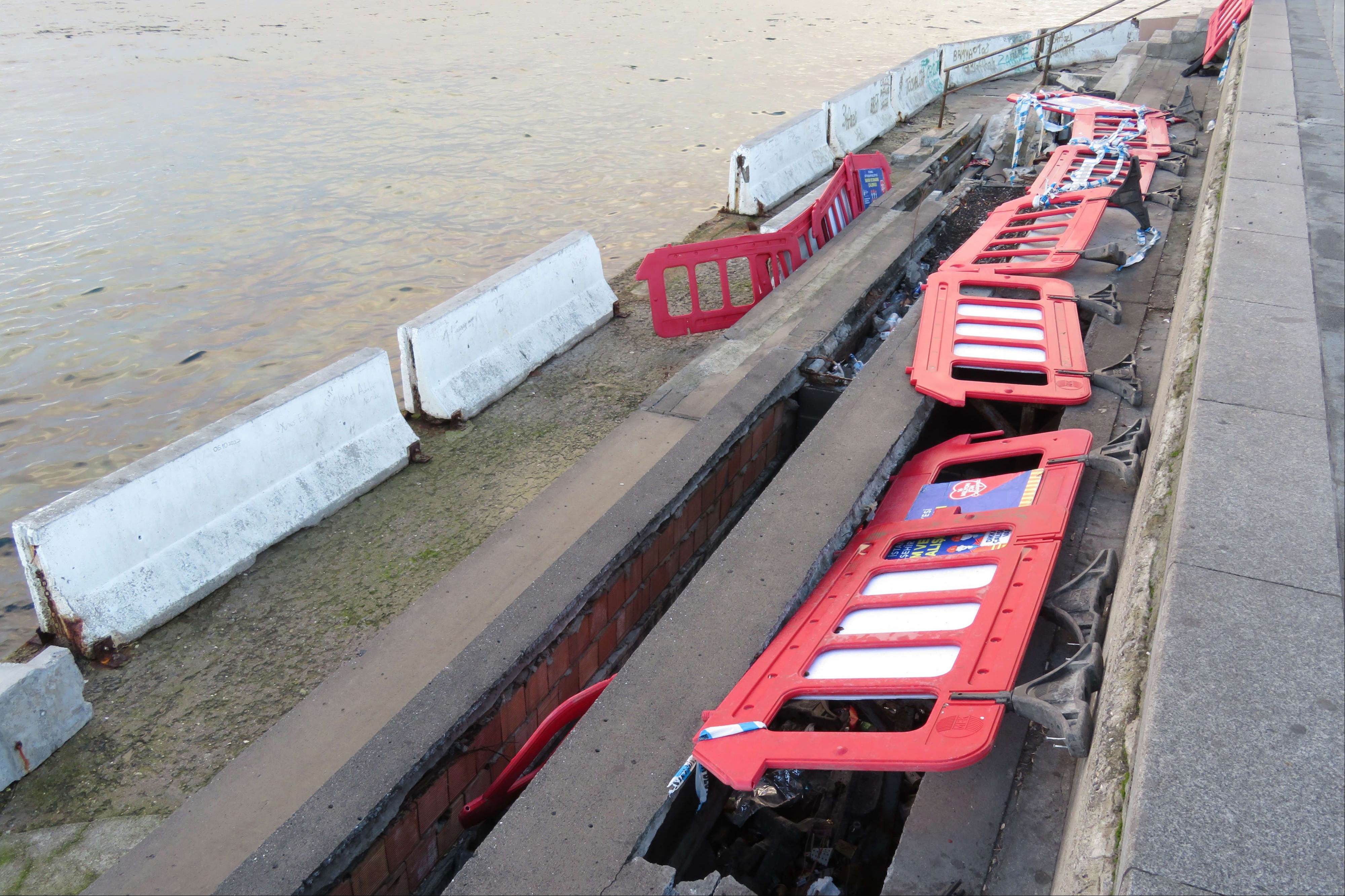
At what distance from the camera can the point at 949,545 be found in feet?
13.5

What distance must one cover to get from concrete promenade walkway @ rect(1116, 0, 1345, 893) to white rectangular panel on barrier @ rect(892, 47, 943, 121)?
12.3 meters

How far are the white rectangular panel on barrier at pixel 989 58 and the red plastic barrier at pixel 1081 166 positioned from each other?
9083mm

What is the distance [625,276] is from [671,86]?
1180 centimetres

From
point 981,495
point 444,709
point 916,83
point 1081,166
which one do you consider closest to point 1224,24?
point 916,83

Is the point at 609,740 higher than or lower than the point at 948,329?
lower

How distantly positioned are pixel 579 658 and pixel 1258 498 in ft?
9.06

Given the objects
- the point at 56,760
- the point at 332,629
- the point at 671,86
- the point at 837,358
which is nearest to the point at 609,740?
the point at 332,629

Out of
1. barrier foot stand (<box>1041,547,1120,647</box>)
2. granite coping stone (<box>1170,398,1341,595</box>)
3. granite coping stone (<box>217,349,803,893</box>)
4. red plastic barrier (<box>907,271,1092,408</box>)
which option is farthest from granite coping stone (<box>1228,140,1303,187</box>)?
granite coping stone (<box>217,349,803,893</box>)

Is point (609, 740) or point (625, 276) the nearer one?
point (609, 740)

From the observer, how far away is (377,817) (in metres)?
3.07

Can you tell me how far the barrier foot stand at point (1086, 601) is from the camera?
11.3 ft

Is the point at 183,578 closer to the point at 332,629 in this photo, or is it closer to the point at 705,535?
the point at 332,629

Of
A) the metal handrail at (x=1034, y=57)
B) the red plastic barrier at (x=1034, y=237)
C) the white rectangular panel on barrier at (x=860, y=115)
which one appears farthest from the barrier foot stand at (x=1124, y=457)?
the metal handrail at (x=1034, y=57)

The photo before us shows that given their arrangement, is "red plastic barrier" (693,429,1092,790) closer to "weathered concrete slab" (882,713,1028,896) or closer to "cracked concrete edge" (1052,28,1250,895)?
"weathered concrete slab" (882,713,1028,896)
